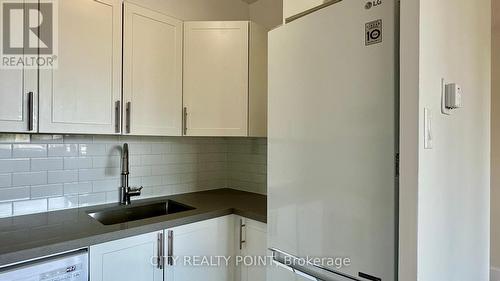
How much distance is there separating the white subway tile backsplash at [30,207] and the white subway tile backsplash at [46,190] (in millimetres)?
34

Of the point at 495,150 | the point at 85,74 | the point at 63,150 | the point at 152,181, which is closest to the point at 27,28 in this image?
the point at 85,74

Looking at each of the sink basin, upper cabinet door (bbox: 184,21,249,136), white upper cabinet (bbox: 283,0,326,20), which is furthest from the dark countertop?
white upper cabinet (bbox: 283,0,326,20)

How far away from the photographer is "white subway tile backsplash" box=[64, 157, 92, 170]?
1.76 metres

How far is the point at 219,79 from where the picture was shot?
2.03m

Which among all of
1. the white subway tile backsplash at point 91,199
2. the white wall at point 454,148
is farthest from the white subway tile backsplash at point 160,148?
the white wall at point 454,148

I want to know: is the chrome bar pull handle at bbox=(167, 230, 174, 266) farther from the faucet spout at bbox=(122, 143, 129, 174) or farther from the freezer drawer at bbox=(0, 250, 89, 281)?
the faucet spout at bbox=(122, 143, 129, 174)

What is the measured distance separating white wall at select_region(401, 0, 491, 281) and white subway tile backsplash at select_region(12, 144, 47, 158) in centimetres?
185

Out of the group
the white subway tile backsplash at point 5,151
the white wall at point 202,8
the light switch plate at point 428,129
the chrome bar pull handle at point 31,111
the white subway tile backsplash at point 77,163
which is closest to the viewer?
the light switch plate at point 428,129

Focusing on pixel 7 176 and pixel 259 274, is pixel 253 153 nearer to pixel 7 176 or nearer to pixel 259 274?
pixel 259 274

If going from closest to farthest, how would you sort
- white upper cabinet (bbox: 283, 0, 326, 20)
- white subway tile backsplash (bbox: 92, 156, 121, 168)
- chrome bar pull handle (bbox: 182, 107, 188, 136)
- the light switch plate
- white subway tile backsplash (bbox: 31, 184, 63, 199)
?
the light switch plate, white upper cabinet (bbox: 283, 0, 326, 20), white subway tile backsplash (bbox: 31, 184, 63, 199), white subway tile backsplash (bbox: 92, 156, 121, 168), chrome bar pull handle (bbox: 182, 107, 188, 136)

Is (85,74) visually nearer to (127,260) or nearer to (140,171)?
(140,171)

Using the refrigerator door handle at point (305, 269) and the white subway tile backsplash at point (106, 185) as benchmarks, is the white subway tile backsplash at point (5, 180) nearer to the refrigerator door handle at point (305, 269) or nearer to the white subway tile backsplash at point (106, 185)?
the white subway tile backsplash at point (106, 185)

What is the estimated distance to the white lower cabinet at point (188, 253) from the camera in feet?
4.58

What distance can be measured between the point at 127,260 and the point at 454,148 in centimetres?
158
